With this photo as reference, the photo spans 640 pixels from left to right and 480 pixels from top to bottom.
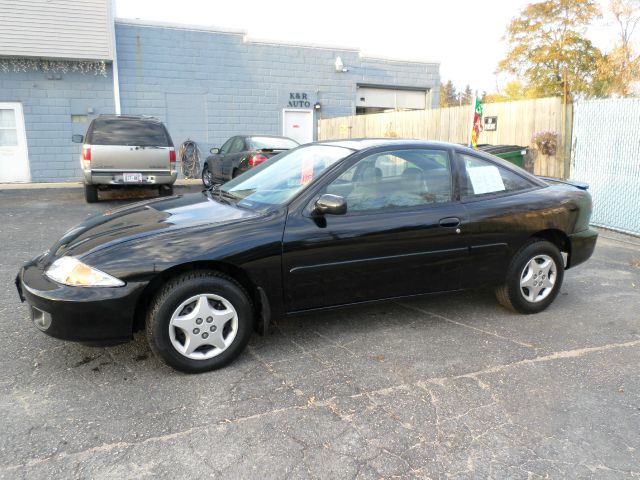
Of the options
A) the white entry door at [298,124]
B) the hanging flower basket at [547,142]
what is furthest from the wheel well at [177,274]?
the white entry door at [298,124]

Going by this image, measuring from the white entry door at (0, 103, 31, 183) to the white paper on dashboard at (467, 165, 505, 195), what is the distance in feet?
48.5

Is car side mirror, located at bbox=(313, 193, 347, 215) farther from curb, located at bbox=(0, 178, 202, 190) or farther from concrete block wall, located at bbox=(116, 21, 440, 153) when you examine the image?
concrete block wall, located at bbox=(116, 21, 440, 153)

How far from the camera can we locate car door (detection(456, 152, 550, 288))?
4090 millimetres

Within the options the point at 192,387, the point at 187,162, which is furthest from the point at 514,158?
the point at 187,162

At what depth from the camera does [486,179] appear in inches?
168

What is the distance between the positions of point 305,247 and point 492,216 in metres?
1.65

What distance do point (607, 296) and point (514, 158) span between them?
5.65m

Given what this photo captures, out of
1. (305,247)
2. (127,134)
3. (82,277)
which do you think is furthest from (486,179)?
(127,134)

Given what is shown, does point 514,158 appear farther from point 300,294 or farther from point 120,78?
point 120,78

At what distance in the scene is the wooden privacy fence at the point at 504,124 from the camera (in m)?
9.79

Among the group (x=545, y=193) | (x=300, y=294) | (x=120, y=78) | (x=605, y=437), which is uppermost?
(x=120, y=78)

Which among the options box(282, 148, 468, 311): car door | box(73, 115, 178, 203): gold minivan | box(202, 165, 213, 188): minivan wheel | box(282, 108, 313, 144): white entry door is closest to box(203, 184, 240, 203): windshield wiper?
box(282, 148, 468, 311): car door

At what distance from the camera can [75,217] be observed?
30.4ft

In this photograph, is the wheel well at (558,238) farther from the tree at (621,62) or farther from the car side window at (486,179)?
the tree at (621,62)
